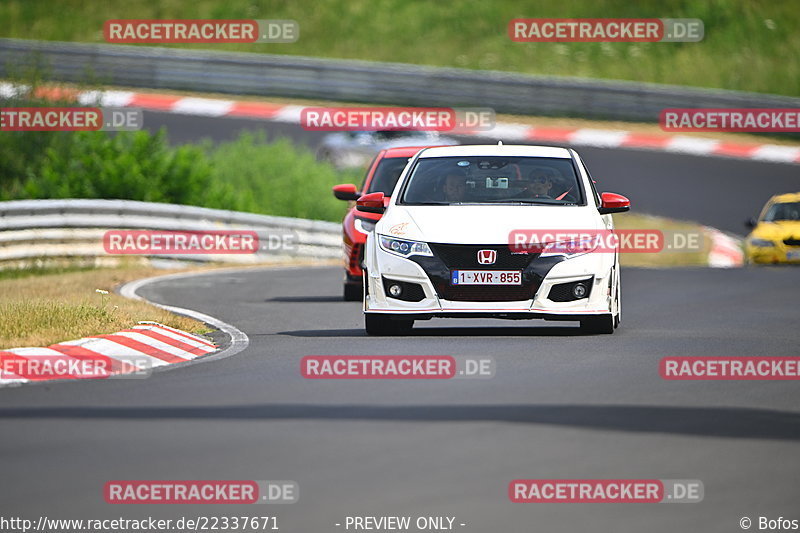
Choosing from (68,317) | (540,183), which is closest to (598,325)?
(540,183)

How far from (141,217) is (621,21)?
2503 cm

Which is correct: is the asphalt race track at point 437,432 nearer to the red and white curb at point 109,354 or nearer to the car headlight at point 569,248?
the red and white curb at point 109,354

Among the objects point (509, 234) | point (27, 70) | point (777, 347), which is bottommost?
point (777, 347)

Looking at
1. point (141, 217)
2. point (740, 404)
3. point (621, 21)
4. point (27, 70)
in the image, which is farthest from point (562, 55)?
point (740, 404)

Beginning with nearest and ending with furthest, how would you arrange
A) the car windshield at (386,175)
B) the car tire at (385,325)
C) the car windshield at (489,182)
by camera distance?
the car tire at (385,325) < the car windshield at (489,182) < the car windshield at (386,175)

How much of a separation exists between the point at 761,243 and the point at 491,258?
15014 mm

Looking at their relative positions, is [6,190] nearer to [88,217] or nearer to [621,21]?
[88,217]

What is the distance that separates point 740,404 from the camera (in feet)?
33.4

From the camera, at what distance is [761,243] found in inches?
1093

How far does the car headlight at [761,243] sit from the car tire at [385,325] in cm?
1441

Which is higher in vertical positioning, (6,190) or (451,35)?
(451,35)

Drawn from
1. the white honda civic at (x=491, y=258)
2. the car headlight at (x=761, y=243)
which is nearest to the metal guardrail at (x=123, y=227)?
the car headlight at (x=761, y=243)

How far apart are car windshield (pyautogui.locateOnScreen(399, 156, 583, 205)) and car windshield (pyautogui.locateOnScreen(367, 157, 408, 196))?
13.7 feet

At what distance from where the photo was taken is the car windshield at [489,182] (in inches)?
574
